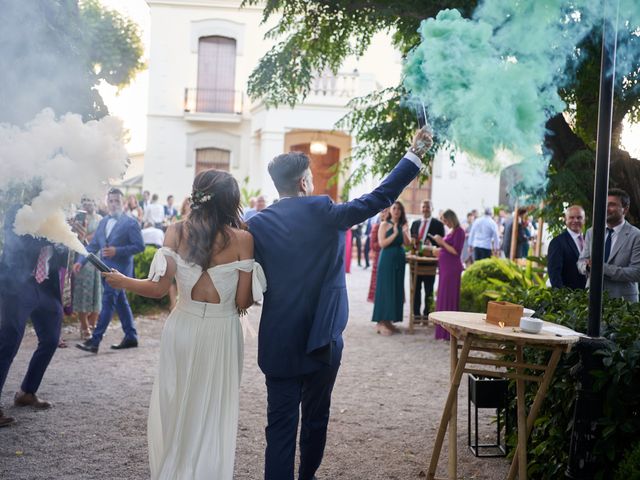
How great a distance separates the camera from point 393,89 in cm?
845

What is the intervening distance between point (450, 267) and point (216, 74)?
2099 cm

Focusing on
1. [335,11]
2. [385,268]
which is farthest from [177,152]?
[335,11]

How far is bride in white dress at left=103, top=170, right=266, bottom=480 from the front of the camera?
3.99 metres

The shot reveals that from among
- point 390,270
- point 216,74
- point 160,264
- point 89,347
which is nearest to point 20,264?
point 160,264

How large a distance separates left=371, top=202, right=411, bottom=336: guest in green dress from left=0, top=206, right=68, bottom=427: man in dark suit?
5.80 m

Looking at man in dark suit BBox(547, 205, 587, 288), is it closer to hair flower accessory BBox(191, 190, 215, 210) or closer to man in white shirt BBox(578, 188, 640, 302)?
man in white shirt BBox(578, 188, 640, 302)

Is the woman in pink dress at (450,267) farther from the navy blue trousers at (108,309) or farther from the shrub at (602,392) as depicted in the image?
the shrub at (602,392)

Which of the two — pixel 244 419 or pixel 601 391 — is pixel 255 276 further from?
pixel 244 419

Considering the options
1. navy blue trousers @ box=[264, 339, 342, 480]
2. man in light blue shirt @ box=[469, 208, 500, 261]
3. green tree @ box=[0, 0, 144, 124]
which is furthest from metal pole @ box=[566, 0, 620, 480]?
man in light blue shirt @ box=[469, 208, 500, 261]

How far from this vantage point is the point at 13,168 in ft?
13.4

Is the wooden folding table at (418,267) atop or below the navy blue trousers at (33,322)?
atop

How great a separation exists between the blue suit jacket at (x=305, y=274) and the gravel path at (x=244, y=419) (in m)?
1.32

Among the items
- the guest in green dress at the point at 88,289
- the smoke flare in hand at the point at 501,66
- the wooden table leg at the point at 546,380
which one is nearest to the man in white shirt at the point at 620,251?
the smoke flare in hand at the point at 501,66

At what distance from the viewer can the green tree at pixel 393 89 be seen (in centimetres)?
681
